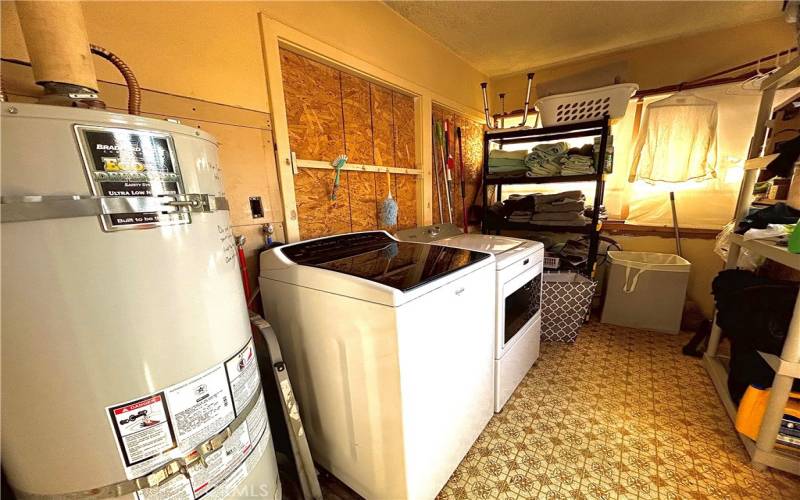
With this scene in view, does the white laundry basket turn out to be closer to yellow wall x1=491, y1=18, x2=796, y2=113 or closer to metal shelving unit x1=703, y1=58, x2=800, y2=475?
yellow wall x1=491, y1=18, x2=796, y2=113

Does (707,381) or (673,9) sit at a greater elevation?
(673,9)

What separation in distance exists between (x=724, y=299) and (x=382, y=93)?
228cm

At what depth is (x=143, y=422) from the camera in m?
0.63

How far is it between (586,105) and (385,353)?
7.59ft

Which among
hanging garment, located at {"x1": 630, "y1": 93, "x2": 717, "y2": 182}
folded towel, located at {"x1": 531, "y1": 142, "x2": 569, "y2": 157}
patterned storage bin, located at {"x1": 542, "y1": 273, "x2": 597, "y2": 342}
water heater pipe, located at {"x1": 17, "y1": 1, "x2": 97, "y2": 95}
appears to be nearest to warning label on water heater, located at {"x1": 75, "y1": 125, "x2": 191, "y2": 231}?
water heater pipe, located at {"x1": 17, "y1": 1, "x2": 97, "y2": 95}

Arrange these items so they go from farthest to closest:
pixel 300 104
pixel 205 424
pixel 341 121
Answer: pixel 341 121, pixel 300 104, pixel 205 424

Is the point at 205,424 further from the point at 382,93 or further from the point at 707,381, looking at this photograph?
the point at 707,381

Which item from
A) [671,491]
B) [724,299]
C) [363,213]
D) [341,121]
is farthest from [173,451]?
[724,299]

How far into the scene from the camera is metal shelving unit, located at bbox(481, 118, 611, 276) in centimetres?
213

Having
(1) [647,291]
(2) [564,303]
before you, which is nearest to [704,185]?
(1) [647,291]

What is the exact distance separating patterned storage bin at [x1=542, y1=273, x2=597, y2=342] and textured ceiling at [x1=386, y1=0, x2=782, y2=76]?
1.78 m

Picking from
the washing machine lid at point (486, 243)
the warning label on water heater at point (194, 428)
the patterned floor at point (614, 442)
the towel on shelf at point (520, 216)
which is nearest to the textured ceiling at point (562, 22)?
the towel on shelf at point (520, 216)

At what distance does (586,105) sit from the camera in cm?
211

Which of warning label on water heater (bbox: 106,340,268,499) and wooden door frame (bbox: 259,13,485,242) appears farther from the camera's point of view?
wooden door frame (bbox: 259,13,485,242)
